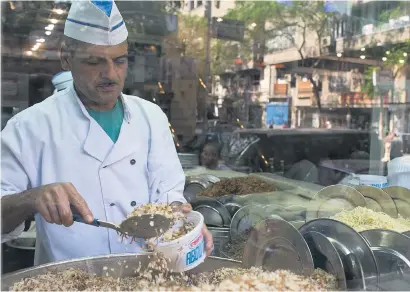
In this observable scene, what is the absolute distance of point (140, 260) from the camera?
110 cm

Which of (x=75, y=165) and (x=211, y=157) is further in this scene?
(x=211, y=157)

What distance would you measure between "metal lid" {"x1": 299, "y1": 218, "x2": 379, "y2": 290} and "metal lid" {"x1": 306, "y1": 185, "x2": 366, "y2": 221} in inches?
23.8

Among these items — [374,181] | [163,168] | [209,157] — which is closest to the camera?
[163,168]

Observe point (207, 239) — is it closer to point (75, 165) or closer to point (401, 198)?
point (75, 165)

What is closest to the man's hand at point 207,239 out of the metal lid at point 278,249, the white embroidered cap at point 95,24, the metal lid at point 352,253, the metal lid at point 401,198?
the metal lid at point 278,249

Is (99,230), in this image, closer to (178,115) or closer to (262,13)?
(178,115)

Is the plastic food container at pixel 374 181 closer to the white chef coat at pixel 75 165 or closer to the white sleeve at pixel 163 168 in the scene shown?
the white sleeve at pixel 163 168

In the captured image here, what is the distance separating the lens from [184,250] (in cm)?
100

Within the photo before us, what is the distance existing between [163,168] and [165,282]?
1.45 ft

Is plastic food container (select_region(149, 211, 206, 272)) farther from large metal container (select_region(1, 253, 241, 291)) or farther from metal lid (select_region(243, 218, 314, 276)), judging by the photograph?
metal lid (select_region(243, 218, 314, 276))

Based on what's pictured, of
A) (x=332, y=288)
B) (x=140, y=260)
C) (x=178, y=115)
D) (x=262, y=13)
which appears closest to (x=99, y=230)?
(x=140, y=260)

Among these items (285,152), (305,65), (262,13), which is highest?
(262,13)

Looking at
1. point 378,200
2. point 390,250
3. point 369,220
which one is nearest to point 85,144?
point 390,250

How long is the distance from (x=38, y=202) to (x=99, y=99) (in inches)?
13.8
